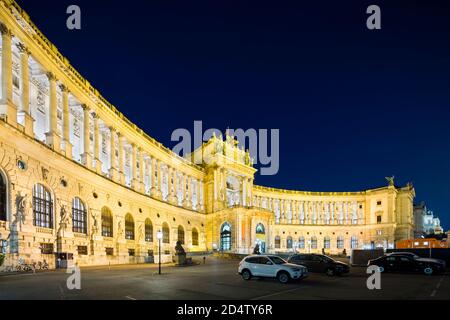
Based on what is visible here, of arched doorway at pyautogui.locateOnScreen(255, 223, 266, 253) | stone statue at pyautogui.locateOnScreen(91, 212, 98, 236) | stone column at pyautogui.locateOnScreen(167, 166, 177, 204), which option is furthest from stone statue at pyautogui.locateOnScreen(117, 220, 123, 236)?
arched doorway at pyautogui.locateOnScreen(255, 223, 266, 253)

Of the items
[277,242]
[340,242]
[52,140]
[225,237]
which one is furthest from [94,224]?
[340,242]

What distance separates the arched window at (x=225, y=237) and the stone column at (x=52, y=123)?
1988 inches

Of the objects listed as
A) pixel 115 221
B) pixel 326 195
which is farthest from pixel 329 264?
pixel 326 195

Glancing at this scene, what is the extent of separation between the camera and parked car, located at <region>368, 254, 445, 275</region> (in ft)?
91.8

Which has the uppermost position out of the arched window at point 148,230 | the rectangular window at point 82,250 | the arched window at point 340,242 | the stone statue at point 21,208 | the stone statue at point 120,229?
the stone statue at point 21,208

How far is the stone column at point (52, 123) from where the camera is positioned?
36406mm

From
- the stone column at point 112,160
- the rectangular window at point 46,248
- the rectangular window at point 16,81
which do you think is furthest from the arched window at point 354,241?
the rectangular window at point 16,81

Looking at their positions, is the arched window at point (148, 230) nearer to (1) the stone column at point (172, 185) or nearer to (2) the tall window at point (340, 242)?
(1) the stone column at point (172, 185)

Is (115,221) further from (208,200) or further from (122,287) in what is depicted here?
(208,200)

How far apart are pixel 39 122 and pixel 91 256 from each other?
1496cm

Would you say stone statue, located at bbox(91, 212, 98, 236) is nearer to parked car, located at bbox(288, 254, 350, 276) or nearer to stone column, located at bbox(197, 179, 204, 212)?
parked car, located at bbox(288, 254, 350, 276)

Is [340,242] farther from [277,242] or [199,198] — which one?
[199,198]

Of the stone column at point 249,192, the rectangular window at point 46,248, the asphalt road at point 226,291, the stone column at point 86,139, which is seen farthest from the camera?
the stone column at point 249,192
